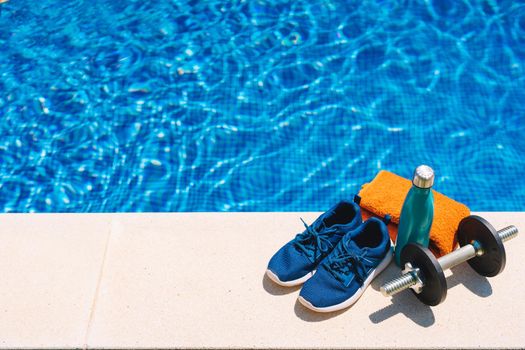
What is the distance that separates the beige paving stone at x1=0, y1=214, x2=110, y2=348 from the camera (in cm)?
269

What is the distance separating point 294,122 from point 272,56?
776 mm

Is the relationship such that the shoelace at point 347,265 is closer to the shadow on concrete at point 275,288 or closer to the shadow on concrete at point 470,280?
the shadow on concrete at point 275,288

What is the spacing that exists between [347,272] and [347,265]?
0.11 ft

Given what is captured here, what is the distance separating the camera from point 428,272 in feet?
8.30

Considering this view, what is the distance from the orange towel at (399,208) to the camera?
2.87 metres

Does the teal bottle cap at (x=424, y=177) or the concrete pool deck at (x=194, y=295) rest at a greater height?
the teal bottle cap at (x=424, y=177)

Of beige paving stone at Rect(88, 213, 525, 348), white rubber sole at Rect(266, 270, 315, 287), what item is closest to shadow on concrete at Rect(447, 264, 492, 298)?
beige paving stone at Rect(88, 213, 525, 348)

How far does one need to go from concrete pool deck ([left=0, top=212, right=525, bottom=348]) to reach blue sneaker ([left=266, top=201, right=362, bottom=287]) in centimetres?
10

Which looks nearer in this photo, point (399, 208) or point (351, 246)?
point (351, 246)

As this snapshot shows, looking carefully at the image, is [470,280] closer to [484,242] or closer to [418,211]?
[484,242]

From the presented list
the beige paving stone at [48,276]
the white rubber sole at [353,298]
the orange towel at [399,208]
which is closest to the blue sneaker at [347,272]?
the white rubber sole at [353,298]

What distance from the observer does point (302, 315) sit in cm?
270

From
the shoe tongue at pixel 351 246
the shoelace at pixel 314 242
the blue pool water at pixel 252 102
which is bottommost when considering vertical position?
the blue pool water at pixel 252 102

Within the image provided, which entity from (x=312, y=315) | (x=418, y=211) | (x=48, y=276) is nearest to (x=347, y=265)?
(x=312, y=315)
